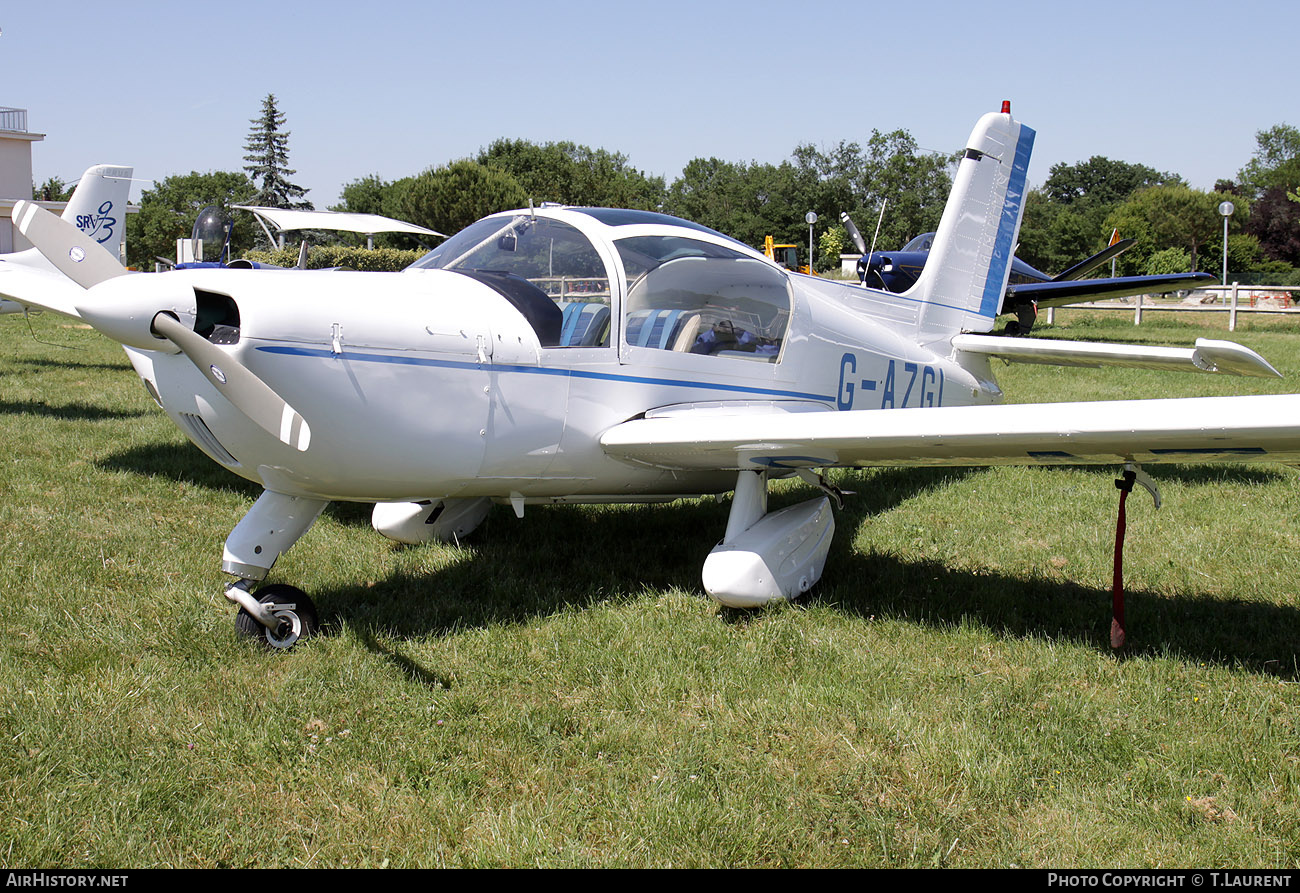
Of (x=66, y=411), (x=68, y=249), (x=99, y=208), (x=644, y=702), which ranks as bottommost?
(x=644, y=702)

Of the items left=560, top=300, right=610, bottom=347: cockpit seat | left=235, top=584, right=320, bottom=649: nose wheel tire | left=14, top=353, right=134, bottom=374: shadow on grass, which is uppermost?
left=560, top=300, right=610, bottom=347: cockpit seat

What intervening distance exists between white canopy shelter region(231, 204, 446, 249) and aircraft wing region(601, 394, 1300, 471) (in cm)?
394

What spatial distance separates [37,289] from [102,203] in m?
2.29

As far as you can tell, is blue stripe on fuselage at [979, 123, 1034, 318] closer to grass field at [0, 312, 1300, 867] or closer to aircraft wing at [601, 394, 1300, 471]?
grass field at [0, 312, 1300, 867]

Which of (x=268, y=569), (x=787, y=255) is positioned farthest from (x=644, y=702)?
(x=787, y=255)

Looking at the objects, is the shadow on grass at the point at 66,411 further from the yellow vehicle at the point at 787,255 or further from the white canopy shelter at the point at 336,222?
the yellow vehicle at the point at 787,255

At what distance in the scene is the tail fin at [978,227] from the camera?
7277mm

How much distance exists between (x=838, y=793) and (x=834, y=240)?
5123cm

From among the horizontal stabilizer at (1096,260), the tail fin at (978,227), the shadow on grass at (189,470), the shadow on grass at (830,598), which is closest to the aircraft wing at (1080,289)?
the horizontal stabilizer at (1096,260)

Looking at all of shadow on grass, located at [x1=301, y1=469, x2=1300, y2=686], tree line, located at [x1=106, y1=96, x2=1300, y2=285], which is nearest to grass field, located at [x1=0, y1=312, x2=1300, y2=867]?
shadow on grass, located at [x1=301, y1=469, x2=1300, y2=686]

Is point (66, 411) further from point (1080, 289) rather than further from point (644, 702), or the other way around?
point (1080, 289)

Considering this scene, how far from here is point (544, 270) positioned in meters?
4.80

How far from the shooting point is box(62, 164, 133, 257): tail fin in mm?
12680
